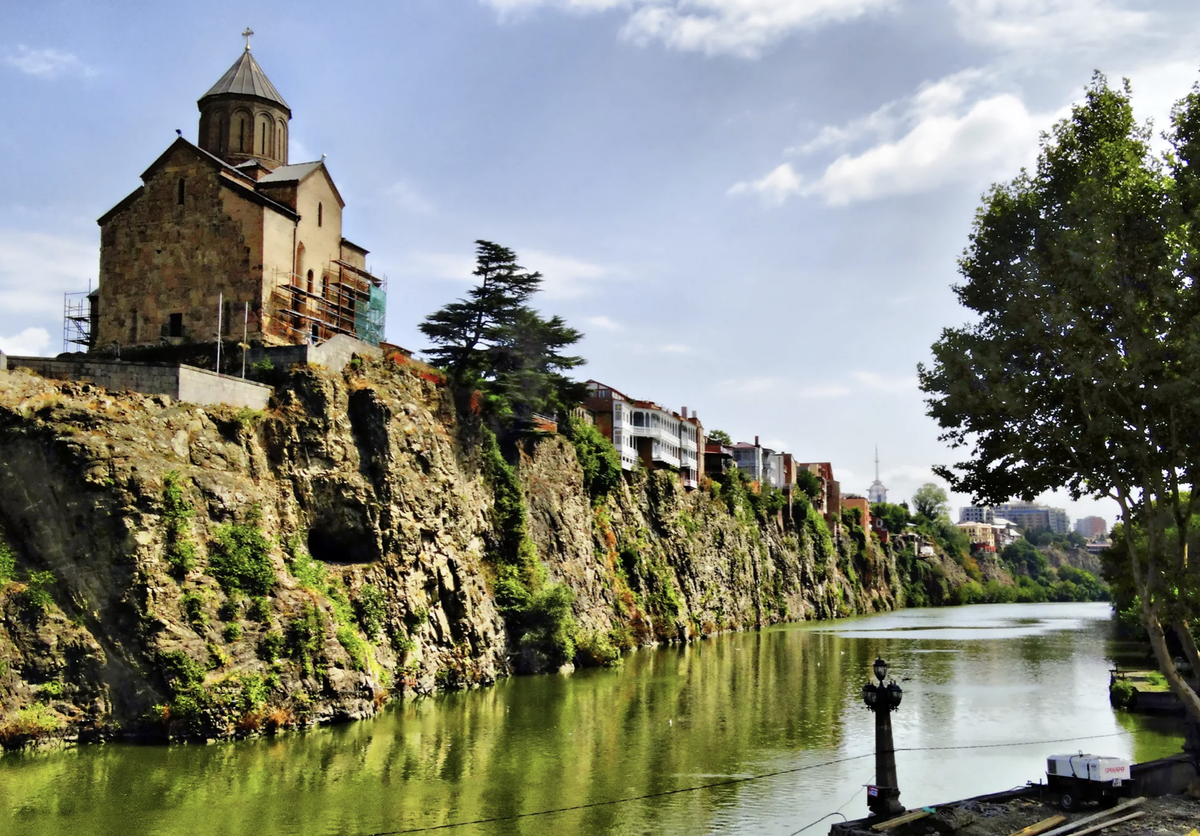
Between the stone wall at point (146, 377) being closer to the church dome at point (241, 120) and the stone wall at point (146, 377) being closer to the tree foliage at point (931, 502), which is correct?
the church dome at point (241, 120)

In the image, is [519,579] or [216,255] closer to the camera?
[216,255]

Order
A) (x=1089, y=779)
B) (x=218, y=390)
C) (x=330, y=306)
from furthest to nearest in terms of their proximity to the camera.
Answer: (x=330, y=306) < (x=218, y=390) < (x=1089, y=779)

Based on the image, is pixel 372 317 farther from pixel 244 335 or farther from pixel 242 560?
→ pixel 242 560

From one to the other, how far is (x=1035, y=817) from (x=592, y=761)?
1288 cm

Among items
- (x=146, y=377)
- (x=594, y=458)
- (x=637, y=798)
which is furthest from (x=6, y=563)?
(x=594, y=458)

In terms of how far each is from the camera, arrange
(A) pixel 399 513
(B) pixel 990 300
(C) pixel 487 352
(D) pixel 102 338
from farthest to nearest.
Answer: (C) pixel 487 352 → (D) pixel 102 338 → (A) pixel 399 513 → (B) pixel 990 300

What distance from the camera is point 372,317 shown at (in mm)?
50844

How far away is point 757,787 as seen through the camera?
2458cm

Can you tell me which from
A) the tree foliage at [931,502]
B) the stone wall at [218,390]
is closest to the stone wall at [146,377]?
the stone wall at [218,390]

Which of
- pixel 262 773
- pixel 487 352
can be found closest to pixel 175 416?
pixel 262 773

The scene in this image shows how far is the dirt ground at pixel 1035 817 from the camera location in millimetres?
16266

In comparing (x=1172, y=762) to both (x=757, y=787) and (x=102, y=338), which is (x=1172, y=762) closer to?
(x=757, y=787)

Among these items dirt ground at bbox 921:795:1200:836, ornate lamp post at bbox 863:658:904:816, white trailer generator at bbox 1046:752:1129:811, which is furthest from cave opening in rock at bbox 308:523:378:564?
white trailer generator at bbox 1046:752:1129:811

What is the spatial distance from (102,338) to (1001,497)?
37164mm
